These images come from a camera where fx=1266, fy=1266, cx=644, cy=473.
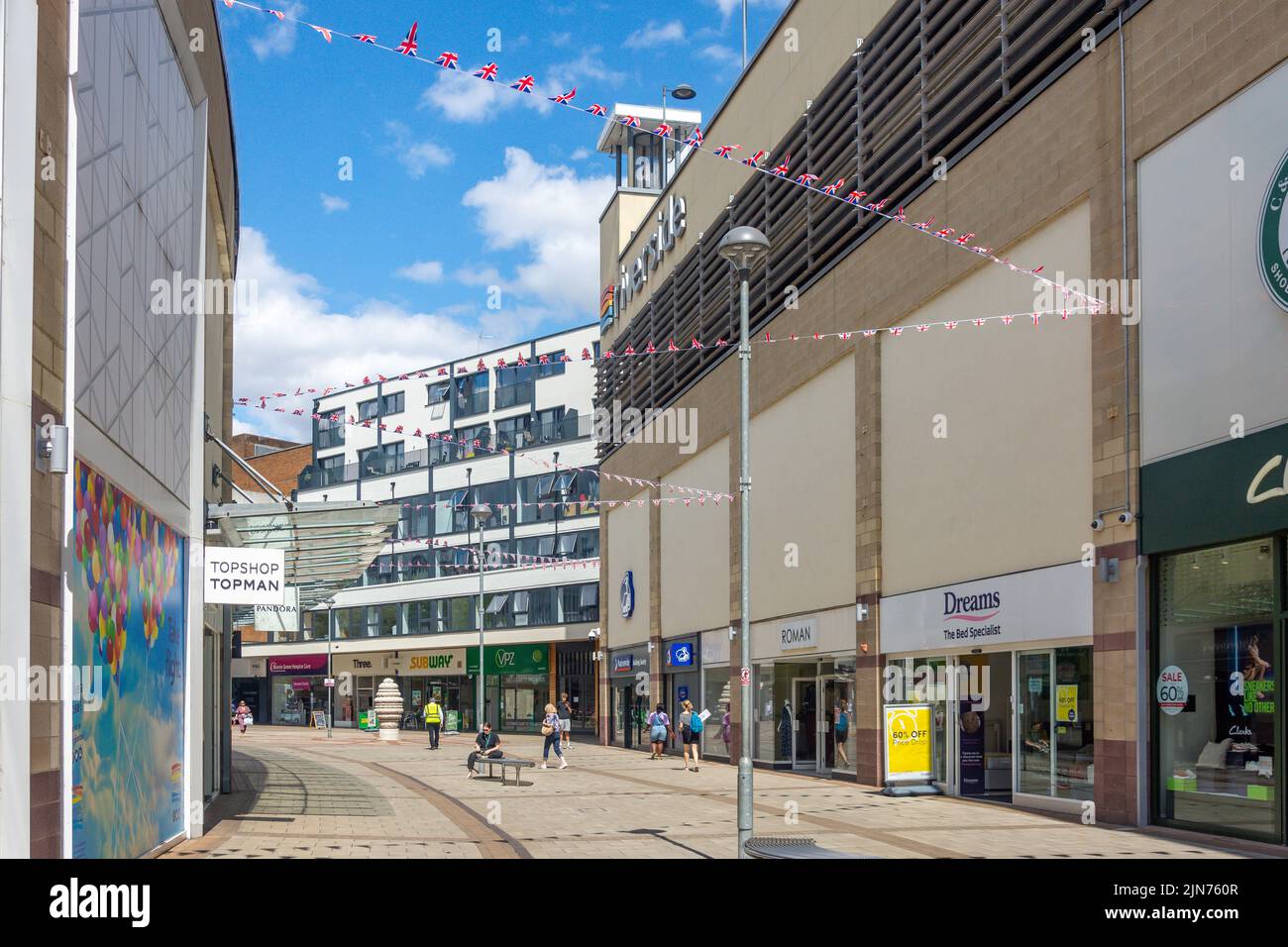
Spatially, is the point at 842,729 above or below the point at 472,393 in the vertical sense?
below

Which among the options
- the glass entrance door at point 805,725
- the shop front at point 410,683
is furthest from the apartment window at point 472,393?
the glass entrance door at point 805,725

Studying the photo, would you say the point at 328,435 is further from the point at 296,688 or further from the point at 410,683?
the point at 410,683

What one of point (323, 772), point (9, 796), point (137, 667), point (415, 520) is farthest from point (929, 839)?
point (415, 520)

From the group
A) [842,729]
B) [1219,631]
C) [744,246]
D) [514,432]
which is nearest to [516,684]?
[514,432]

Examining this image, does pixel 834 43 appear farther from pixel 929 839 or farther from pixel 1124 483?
pixel 929 839

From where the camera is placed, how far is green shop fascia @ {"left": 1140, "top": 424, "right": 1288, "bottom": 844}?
14.4 m

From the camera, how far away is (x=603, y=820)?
18500mm

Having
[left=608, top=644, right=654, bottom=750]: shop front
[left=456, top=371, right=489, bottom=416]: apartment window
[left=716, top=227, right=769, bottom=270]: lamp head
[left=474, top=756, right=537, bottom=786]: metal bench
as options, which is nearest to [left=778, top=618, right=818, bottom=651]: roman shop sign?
[left=474, top=756, right=537, bottom=786]: metal bench

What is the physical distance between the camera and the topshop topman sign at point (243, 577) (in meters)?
16.8

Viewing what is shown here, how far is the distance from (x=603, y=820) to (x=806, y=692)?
12.2 meters

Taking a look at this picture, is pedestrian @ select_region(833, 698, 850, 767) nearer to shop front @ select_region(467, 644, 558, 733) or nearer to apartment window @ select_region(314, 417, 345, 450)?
shop front @ select_region(467, 644, 558, 733)

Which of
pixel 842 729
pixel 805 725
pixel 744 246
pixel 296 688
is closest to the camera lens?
pixel 744 246

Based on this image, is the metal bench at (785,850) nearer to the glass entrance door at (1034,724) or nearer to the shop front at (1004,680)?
the shop front at (1004,680)

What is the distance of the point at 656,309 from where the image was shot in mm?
42094
